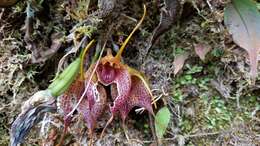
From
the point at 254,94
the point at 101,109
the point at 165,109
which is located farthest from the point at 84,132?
the point at 254,94

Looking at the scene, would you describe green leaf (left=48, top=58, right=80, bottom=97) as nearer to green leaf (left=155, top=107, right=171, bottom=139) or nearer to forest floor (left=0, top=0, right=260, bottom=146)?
forest floor (left=0, top=0, right=260, bottom=146)

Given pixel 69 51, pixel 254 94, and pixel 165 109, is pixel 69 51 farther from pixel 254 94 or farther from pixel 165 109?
pixel 254 94

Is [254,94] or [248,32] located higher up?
[248,32]

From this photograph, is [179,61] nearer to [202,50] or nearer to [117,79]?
[202,50]

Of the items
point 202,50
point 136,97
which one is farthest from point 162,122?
point 202,50

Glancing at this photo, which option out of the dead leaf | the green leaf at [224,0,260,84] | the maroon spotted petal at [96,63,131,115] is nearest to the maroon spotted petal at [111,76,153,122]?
the maroon spotted petal at [96,63,131,115]

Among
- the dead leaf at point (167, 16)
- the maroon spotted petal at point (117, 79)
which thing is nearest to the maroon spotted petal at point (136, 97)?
the maroon spotted petal at point (117, 79)

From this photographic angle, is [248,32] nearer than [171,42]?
Yes

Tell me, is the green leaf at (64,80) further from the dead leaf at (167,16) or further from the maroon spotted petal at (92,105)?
the dead leaf at (167,16)

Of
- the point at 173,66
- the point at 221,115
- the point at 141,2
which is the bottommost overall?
the point at 221,115
